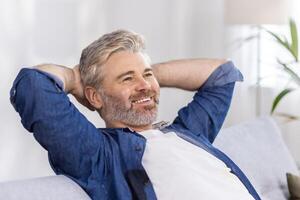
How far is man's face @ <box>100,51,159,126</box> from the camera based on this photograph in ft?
5.94

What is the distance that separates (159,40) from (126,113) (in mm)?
1665

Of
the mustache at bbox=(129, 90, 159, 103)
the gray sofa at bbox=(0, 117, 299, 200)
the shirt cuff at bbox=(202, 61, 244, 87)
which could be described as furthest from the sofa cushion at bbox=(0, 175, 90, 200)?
the gray sofa at bbox=(0, 117, 299, 200)

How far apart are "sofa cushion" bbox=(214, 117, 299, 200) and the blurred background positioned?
2.85ft

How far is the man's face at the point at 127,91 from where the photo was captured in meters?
1.81

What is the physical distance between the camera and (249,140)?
2465mm

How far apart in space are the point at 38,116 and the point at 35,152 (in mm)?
1303

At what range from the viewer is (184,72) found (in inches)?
81.6

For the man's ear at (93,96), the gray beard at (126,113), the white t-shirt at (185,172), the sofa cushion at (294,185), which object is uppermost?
the man's ear at (93,96)

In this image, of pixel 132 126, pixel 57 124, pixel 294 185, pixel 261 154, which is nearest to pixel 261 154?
pixel 261 154

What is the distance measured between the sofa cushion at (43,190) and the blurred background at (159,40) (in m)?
1.13

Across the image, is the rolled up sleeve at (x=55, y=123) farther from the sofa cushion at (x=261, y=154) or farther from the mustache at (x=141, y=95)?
the sofa cushion at (x=261, y=154)

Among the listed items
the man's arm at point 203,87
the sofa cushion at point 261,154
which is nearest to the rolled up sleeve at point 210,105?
the man's arm at point 203,87

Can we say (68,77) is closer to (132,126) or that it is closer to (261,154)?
(132,126)

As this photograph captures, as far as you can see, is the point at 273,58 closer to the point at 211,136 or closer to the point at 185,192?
the point at 211,136
